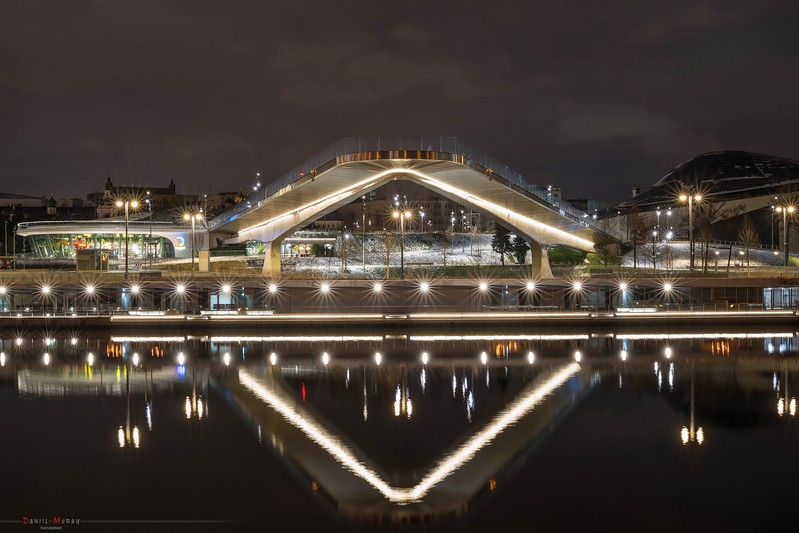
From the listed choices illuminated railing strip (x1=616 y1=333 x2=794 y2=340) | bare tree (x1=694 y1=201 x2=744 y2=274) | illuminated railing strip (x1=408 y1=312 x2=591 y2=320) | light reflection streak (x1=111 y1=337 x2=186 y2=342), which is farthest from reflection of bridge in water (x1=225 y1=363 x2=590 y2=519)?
bare tree (x1=694 y1=201 x2=744 y2=274)

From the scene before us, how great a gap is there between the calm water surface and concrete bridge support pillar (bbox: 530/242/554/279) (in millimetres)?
15799

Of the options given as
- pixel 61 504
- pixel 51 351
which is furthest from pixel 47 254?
pixel 61 504

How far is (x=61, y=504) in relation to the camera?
45.1 feet

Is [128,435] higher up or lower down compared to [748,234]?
lower down

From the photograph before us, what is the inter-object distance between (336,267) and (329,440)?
4701 cm

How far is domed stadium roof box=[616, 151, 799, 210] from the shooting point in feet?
309

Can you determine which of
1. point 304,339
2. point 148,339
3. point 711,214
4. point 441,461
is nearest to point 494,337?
point 304,339

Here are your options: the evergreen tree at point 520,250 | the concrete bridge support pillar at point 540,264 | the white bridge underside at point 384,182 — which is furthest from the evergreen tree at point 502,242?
the concrete bridge support pillar at point 540,264

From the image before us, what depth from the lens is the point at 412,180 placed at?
137 ft

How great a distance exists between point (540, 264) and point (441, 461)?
32.0 meters

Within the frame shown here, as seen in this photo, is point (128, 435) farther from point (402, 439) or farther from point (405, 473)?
point (405, 473)

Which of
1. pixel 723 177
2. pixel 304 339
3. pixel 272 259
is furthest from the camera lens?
pixel 723 177

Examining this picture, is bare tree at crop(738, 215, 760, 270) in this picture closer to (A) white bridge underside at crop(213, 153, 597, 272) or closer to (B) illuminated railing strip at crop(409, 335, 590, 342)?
(A) white bridge underside at crop(213, 153, 597, 272)

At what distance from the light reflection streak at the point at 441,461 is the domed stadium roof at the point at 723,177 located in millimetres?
71665
